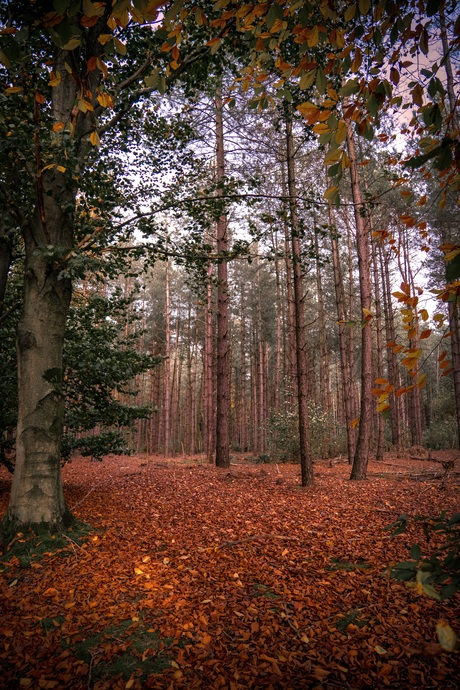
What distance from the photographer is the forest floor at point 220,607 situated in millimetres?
2348

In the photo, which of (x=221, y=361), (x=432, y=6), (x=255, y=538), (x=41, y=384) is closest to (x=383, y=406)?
(x=432, y=6)

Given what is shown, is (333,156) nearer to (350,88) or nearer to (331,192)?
(331,192)

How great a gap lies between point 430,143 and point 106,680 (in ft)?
11.7

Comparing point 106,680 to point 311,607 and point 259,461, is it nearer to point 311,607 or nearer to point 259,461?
point 311,607

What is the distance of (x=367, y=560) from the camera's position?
3920 millimetres

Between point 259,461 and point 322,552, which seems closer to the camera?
point 322,552

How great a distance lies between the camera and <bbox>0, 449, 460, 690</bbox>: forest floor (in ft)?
7.70

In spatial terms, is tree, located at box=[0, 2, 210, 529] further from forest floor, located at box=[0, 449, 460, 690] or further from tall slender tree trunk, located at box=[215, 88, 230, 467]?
tall slender tree trunk, located at box=[215, 88, 230, 467]

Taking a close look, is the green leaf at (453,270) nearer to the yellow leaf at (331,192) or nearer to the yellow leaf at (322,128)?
the yellow leaf at (331,192)

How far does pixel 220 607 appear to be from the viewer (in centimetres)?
310

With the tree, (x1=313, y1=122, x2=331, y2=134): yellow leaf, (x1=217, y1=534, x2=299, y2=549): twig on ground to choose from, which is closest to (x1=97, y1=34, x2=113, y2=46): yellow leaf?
(x1=313, y1=122, x2=331, y2=134): yellow leaf

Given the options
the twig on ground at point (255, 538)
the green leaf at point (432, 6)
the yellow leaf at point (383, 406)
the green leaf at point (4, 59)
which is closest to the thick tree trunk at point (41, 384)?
the twig on ground at point (255, 538)

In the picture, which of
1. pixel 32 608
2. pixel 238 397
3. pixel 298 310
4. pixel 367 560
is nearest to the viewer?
pixel 32 608

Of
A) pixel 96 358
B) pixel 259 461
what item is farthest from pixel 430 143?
pixel 259 461
